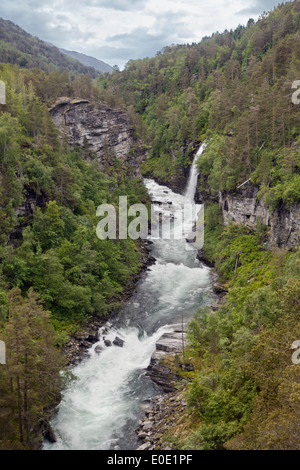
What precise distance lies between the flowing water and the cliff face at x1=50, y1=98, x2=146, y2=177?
26911 millimetres

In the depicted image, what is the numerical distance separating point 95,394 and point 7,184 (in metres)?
23.1

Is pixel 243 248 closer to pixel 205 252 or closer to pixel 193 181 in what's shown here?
pixel 205 252

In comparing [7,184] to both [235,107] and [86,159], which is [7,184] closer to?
[86,159]

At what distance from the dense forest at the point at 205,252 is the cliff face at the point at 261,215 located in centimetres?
110

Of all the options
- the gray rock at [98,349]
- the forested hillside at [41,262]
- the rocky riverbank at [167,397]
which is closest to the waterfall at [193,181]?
the forested hillside at [41,262]

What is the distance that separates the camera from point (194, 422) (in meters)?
A: 21.2

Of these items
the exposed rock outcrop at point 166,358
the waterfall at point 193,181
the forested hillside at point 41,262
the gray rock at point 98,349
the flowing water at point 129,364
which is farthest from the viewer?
the waterfall at point 193,181

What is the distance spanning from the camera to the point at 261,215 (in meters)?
44.8

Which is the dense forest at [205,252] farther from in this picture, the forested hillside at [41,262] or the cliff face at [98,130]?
the cliff face at [98,130]

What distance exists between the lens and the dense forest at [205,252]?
17.7 meters

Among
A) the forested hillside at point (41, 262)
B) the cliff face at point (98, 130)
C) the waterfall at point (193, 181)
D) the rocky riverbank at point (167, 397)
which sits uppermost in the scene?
the cliff face at point (98, 130)

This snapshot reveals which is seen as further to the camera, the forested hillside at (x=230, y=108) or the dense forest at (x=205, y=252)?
the forested hillside at (x=230, y=108)
